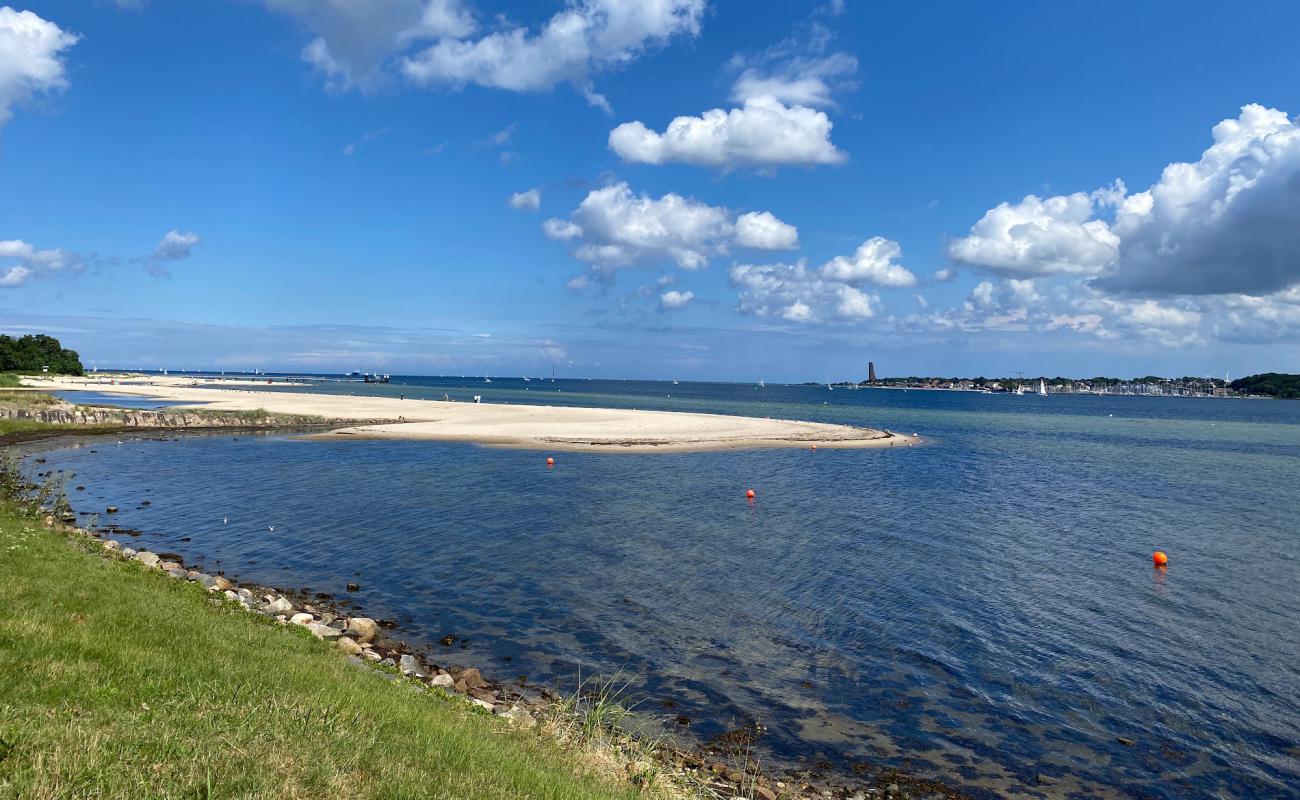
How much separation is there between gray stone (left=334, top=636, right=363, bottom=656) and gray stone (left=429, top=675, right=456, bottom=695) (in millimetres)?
2035

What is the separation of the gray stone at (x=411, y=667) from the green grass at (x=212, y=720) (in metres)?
2.02

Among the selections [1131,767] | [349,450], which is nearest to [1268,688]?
[1131,767]

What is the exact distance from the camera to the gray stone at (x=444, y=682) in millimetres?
15234

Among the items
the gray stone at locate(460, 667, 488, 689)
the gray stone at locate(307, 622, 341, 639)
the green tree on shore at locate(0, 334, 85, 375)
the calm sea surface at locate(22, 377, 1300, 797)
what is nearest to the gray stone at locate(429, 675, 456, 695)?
the gray stone at locate(460, 667, 488, 689)

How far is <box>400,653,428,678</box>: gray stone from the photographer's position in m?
15.8

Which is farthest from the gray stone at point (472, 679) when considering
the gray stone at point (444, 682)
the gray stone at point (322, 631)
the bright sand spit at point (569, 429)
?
the bright sand spit at point (569, 429)

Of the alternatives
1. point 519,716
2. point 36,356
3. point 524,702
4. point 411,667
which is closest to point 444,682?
point 411,667

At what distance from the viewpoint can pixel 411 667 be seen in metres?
16.4

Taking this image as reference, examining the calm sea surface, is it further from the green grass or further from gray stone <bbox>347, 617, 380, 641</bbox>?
the green grass

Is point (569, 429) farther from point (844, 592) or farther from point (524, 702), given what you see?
point (524, 702)

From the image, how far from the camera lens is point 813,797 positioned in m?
12.7

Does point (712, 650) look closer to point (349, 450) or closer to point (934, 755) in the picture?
point (934, 755)

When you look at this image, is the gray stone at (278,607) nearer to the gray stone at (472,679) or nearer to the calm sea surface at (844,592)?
the calm sea surface at (844,592)

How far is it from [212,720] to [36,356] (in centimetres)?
20559
